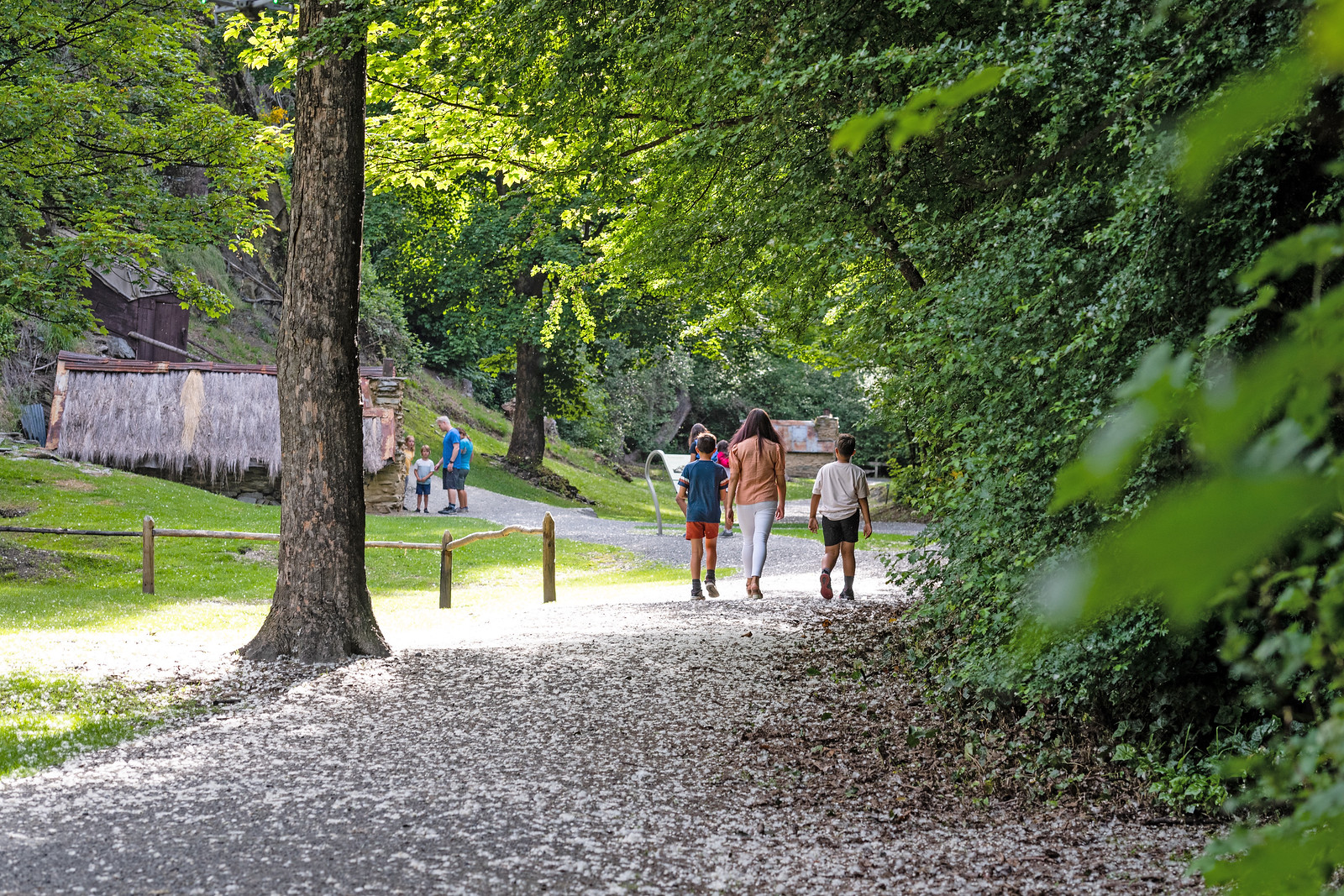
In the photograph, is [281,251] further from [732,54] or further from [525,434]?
[732,54]

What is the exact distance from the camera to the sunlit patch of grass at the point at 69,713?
5637 millimetres

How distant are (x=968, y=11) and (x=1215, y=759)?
16.4 feet

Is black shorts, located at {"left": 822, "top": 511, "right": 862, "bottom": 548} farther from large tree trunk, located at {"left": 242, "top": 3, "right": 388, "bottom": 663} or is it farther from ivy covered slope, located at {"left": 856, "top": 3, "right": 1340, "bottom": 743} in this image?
ivy covered slope, located at {"left": 856, "top": 3, "right": 1340, "bottom": 743}

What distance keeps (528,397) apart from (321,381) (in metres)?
25.0

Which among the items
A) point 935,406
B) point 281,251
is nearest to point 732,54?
point 935,406

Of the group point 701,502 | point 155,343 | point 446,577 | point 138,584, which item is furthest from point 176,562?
point 155,343

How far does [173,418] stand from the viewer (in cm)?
2386

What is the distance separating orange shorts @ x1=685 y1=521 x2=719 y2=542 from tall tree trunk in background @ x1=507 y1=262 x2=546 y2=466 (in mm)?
19850

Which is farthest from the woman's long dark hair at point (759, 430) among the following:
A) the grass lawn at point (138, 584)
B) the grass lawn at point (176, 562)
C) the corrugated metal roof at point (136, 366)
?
the corrugated metal roof at point (136, 366)

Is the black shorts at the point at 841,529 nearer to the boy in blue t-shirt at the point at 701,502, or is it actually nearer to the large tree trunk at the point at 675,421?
the boy in blue t-shirt at the point at 701,502

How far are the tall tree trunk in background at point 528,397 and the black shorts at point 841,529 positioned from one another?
67.1ft

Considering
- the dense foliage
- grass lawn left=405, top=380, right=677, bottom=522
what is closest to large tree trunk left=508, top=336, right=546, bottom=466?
grass lawn left=405, top=380, right=677, bottom=522

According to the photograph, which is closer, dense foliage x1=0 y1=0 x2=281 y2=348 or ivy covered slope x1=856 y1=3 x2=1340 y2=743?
ivy covered slope x1=856 y1=3 x2=1340 y2=743

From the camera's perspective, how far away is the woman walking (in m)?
11.6
